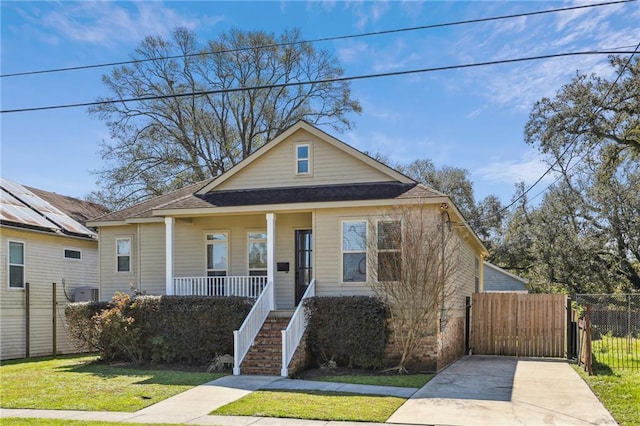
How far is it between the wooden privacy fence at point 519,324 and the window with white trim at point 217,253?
314 inches

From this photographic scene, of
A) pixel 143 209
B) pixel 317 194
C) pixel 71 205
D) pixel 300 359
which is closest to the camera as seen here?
pixel 300 359

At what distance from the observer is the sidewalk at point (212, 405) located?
9258 mm

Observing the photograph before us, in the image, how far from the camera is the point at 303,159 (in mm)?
17359

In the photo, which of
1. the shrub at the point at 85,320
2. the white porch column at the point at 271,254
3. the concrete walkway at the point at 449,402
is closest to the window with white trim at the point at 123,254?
the shrub at the point at 85,320

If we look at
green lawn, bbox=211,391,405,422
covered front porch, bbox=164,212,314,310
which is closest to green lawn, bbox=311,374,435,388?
green lawn, bbox=211,391,405,422

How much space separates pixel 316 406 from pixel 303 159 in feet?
28.9

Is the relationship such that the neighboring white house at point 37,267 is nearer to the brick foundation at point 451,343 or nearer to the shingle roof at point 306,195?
the shingle roof at point 306,195

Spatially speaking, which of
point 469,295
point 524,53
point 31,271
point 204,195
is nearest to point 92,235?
point 31,271

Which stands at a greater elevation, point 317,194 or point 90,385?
point 317,194

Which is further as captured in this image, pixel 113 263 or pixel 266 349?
pixel 113 263

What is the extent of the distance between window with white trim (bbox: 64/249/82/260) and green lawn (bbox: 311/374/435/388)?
13036 mm

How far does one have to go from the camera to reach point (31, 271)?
790 inches

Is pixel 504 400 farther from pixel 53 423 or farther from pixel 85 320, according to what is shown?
pixel 85 320

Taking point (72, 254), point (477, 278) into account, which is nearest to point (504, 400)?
point (477, 278)
